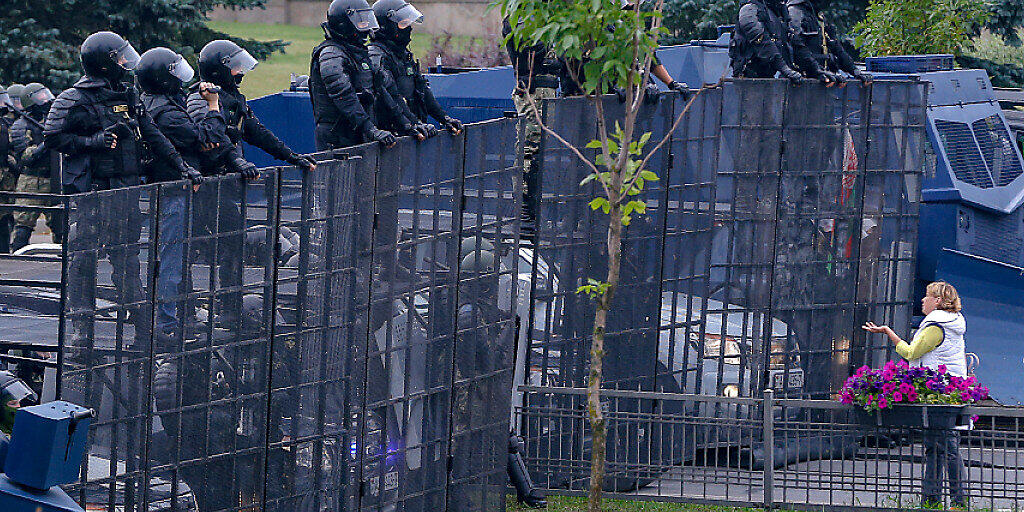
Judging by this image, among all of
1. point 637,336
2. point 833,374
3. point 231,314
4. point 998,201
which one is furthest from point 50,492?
point 998,201

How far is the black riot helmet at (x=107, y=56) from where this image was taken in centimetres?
998

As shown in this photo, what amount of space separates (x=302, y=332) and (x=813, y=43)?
673 centimetres

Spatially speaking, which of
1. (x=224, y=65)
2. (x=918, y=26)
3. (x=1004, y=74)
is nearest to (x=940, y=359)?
(x=224, y=65)

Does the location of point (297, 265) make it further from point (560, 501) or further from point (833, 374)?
point (833, 374)

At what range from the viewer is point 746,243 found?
42.5 feet

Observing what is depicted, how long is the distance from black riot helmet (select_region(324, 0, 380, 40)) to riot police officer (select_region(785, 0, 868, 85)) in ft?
15.1

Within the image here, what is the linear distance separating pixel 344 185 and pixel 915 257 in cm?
661

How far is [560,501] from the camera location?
1172 centimetres

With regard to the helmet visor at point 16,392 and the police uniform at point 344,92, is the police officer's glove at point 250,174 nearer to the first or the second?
the police uniform at point 344,92

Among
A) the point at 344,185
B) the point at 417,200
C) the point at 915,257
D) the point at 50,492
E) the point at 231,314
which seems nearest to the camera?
the point at 50,492

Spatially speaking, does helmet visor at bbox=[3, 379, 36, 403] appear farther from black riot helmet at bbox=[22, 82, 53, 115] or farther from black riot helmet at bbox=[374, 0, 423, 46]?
black riot helmet at bbox=[22, 82, 53, 115]

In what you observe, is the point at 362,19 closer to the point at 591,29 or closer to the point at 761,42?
the point at 591,29

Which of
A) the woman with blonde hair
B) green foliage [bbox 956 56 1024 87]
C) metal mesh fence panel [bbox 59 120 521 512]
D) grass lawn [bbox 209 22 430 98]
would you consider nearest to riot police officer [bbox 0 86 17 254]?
metal mesh fence panel [bbox 59 120 521 512]

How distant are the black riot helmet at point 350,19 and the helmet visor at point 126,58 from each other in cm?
137
